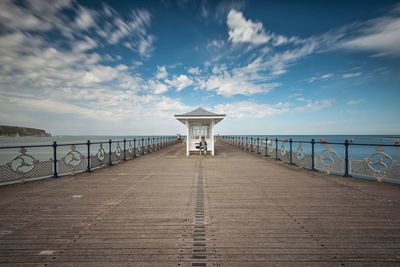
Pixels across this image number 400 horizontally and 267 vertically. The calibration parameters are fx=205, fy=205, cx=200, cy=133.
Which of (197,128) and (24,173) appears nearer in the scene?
(24,173)

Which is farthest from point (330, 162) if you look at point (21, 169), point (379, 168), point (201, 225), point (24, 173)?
point (21, 169)

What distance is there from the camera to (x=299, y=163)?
954cm

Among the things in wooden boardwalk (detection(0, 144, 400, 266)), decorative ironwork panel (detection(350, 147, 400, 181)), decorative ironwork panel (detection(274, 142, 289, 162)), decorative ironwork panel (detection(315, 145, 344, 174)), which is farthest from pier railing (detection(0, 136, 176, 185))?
decorative ironwork panel (detection(350, 147, 400, 181))

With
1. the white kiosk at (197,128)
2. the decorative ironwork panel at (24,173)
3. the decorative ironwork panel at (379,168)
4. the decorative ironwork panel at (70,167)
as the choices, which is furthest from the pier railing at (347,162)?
the decorative ironwork panel at (24,173)

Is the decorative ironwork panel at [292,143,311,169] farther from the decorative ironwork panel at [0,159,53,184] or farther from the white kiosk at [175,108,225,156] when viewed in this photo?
the decorative ironwork panel at [0,159,53,184]

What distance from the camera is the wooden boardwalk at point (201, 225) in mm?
2504

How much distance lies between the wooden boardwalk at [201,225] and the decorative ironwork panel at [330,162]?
1758 millimetres

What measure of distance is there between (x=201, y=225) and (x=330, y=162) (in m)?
6.65

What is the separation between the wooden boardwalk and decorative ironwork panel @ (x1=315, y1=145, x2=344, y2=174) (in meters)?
1.76

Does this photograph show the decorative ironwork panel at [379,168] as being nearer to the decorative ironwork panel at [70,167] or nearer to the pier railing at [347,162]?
the pier railing at [347,162]

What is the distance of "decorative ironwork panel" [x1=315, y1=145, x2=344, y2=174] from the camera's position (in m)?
7.51

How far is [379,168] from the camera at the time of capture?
21.8ft

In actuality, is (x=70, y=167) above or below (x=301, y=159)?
below

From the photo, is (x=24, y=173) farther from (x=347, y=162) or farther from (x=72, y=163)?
(x=347, y=162)
